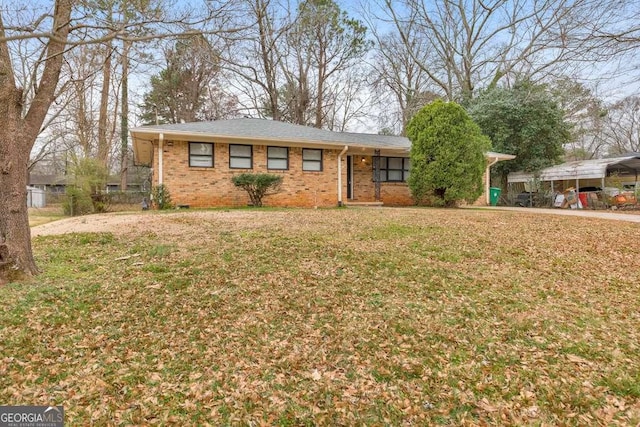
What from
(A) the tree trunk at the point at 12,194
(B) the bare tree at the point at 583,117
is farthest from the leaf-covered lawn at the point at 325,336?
(B) the bare tree at the point at 583,117

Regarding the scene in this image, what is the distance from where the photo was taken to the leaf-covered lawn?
207cm

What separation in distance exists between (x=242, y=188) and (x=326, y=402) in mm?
10656

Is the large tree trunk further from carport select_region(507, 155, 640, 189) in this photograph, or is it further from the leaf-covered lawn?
carport select_region(507, 155, 640, 189)

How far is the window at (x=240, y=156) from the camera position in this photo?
1248 centimetres

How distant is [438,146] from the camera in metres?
12.6

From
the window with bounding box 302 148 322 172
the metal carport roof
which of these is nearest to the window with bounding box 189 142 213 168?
the window with bounding box 302 148 322 172

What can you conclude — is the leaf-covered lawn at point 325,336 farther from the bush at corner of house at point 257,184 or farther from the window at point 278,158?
the window at point 278,158

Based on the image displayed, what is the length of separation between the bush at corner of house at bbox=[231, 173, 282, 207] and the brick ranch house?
0.58 meters

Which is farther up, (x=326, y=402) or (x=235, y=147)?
(x=235, y=147)

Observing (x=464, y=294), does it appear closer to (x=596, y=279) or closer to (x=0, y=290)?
(x=596, y=279)

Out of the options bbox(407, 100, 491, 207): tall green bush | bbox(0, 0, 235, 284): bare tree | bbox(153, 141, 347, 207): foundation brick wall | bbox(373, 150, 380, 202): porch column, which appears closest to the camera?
bbox(0, 0, 235, 284): bare tree

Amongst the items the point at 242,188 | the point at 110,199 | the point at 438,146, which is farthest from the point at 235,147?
the point at 438,146

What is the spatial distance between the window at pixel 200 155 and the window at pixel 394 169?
6.94 metres

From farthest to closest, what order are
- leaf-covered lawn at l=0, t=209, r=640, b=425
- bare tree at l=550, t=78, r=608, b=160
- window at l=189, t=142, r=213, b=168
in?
1. bare tree at l=550, t=78, r=608, b=160
2. window at l=189, t=142, r=213, b=168
3. leaf-covered lawn at l=0, t=209, r=640, b=425
